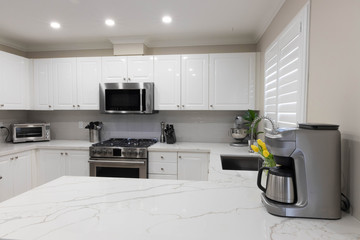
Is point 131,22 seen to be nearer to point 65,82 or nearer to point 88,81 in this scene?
point 88,81

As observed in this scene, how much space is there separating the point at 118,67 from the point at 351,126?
9.48 ft

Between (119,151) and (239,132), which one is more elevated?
(239,132)

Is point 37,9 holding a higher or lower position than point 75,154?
higher

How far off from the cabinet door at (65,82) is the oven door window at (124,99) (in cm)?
58

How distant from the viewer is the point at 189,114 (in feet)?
11.4

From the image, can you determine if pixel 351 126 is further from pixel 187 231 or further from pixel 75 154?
pixel 75 154

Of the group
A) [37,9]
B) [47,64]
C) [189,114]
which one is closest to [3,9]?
[37,9]

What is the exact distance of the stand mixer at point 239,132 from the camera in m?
3.06

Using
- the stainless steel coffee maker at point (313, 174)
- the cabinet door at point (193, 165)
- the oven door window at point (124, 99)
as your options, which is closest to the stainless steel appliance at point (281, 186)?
the stainless steel coffee maker at point (313, 174)

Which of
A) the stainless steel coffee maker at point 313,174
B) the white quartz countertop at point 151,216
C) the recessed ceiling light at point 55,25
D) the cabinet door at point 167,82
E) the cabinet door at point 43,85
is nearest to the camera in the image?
the white quartz countertop at point 151,216

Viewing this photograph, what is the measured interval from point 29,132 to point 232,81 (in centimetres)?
310

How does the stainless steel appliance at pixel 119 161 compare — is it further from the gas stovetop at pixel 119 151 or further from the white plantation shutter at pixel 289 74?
the white plantation shutter at pixel 289 74

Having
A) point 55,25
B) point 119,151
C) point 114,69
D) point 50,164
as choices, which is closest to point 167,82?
point 114,69

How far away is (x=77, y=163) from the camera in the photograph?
3.07 meters
